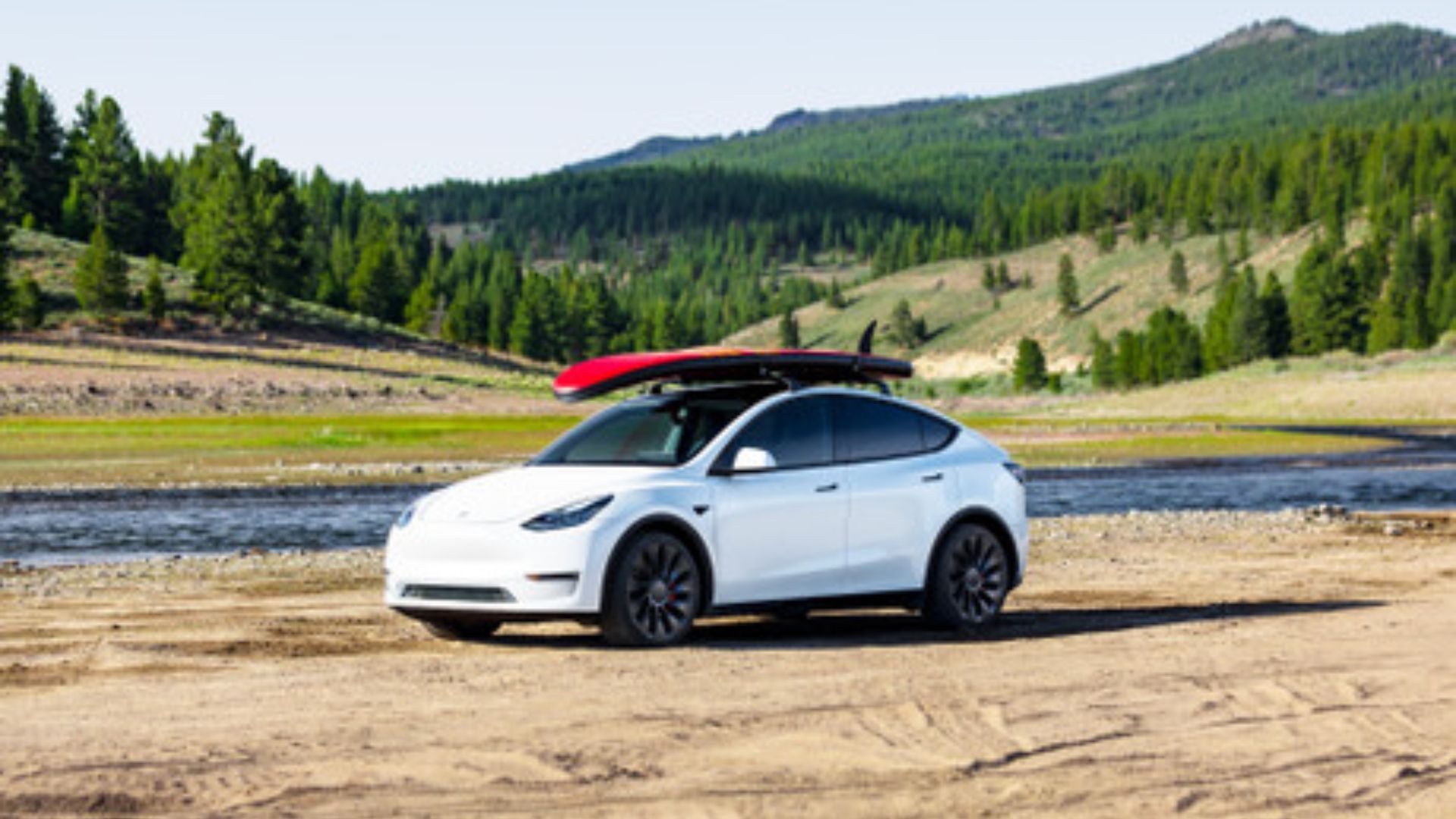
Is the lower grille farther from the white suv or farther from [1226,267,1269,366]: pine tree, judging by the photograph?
[1226,267,1269,366]: pine tree

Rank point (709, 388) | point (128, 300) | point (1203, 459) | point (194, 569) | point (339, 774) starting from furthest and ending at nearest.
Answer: point (128, 300)
point (1203, 459)
point (194, 569)
point (709, 388)
point (339, 774)

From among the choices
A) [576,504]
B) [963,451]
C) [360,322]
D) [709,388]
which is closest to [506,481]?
[576,504]

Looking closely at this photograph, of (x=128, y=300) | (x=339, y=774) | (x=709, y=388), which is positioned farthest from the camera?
(x=128, y=300)

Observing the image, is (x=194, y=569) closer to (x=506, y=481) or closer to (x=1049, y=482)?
(x=506, y=481)

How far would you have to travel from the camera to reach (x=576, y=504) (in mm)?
12008

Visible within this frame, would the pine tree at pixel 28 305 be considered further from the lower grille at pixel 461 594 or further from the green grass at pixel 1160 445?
the lower grille at pixel 461 594

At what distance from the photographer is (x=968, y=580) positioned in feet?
45.8

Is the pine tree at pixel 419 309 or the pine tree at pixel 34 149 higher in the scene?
the pine tree at pixel 34 149

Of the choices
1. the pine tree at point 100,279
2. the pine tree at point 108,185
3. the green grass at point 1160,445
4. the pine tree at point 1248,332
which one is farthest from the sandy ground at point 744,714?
the pine tree at point 1248,332

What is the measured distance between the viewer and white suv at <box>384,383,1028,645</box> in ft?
39.2

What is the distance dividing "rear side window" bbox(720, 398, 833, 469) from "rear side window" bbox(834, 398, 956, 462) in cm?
12

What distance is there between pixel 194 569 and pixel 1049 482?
23.9m

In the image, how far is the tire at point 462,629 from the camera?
12.9 m

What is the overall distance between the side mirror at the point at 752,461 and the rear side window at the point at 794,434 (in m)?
0.23
